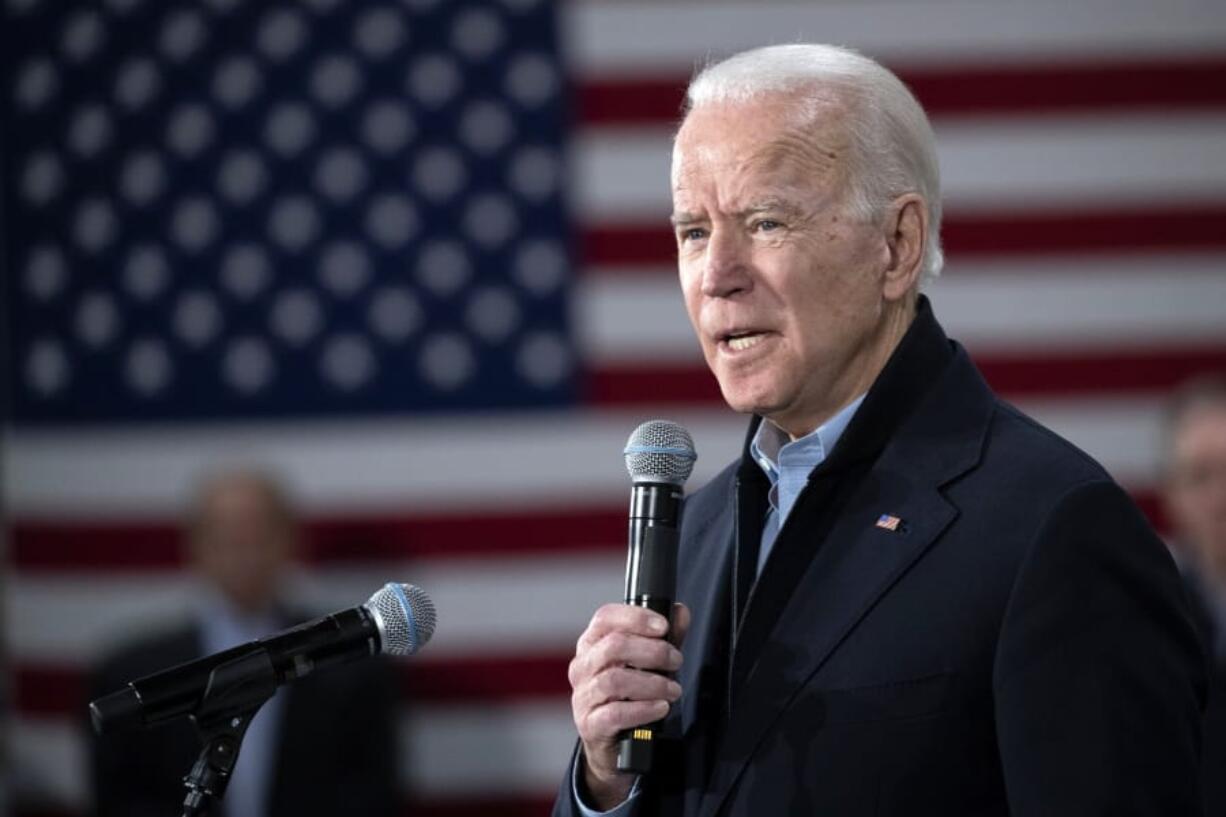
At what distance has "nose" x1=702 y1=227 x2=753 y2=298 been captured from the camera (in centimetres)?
185

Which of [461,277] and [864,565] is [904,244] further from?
[461,277]

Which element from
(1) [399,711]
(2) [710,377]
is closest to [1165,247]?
(2) [710,377]

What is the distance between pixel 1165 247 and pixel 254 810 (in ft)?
8.63

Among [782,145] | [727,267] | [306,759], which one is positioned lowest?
[306,759]

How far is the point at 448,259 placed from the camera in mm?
4715

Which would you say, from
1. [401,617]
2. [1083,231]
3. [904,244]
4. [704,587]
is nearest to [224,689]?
[401,617]

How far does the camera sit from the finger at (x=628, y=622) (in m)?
1.67

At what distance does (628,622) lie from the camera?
167 centimetres

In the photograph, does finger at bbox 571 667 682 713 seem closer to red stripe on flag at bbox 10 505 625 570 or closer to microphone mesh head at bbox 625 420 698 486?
microphone mesh head at bbox 625 420 698 486

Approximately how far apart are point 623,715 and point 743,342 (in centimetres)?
42

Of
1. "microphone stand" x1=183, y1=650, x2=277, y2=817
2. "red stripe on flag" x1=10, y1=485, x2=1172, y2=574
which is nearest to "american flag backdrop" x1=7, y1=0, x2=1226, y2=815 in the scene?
"red stripe on flag" x1=10, y1=485, x2=1172, y2=574

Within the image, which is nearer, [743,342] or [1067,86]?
[743,342]

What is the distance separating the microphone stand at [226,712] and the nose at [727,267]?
590 mm

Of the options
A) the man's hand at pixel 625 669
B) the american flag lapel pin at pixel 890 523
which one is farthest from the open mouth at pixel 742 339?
the man's hand at pixel 625 669
